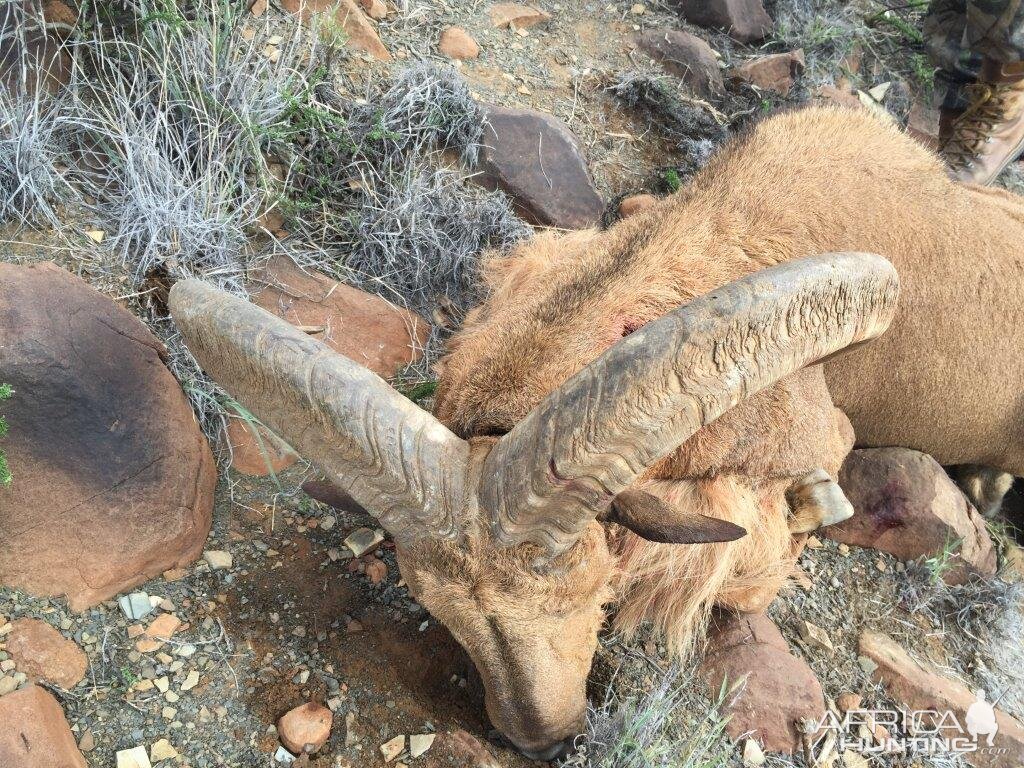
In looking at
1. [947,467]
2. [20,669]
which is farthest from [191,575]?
[947,467]

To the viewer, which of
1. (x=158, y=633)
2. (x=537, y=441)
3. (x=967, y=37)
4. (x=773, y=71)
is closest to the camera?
(x=537, y=441)

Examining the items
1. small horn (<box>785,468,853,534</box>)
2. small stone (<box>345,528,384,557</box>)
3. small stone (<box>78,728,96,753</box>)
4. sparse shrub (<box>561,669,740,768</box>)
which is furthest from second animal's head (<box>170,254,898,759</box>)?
small stone (<box>78,728,96,753</box>)

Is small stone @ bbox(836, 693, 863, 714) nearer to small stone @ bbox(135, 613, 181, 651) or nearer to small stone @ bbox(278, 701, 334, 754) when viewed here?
small stone @ bbox(278, 701, 334, 754)

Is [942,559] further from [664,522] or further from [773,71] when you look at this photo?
[773,71]

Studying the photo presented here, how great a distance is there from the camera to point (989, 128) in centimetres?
623

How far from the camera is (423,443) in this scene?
2.51m

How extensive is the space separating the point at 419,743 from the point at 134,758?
1077 millimetres

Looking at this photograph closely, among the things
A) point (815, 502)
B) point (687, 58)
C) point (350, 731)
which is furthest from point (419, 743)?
point (687, 58)

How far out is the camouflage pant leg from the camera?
5.86 m

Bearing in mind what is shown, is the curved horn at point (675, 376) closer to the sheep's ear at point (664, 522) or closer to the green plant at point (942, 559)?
the sheep's ear at point (664, 522)

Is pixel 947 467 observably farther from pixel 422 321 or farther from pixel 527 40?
pixel 527 40

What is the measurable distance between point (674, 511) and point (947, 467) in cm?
364

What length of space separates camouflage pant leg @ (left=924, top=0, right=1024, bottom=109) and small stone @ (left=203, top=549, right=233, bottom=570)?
636 centimetres

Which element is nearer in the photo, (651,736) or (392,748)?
(392,748)
